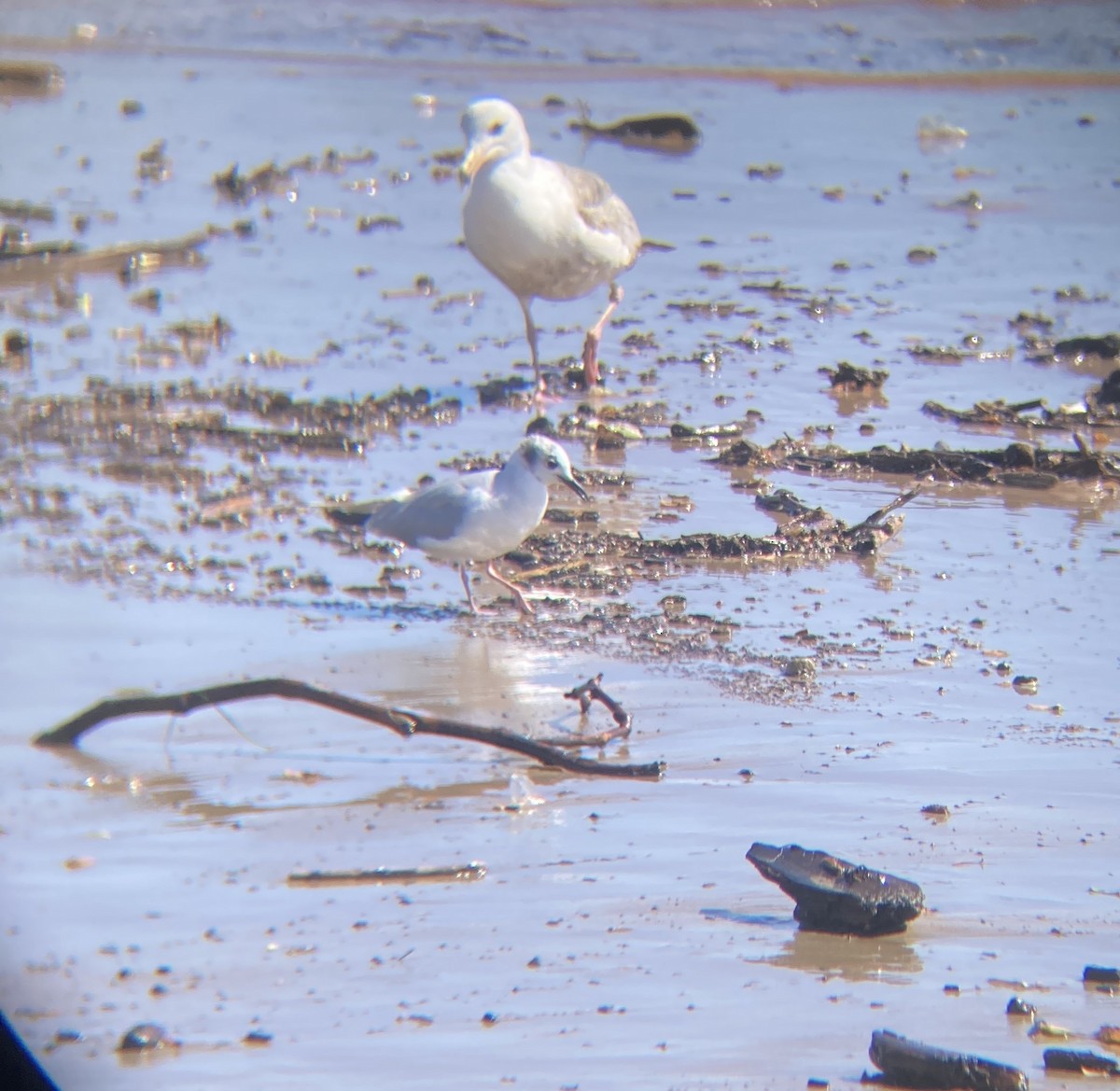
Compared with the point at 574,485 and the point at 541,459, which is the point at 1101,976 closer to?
the point at 541,459

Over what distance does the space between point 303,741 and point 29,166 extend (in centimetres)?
889

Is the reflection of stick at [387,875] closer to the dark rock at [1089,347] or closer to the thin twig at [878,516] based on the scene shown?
the thin twig at [878,516]

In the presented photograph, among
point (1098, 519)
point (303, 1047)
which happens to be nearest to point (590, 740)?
point (303, 1047)

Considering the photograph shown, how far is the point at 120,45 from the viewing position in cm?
1747

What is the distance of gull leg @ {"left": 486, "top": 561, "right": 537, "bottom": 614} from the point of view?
232 inches

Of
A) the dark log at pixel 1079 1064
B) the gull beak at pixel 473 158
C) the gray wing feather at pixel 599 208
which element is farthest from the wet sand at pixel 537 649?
the gull beak at pixel 473 158

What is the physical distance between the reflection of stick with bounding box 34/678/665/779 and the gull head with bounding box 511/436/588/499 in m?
1.68

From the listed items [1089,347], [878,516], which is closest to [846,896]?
[878,516]

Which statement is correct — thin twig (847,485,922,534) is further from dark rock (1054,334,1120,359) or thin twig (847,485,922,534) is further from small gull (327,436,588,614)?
dark rock (1054,334,1120,359)

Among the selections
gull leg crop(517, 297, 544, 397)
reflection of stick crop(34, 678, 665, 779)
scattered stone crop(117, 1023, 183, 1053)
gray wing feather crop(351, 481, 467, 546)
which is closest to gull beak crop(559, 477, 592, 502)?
gray wing feather crop(351, 481, 467, 546)

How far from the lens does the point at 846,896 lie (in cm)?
362

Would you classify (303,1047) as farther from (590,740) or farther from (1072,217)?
(1072,217)

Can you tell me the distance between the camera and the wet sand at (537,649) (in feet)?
11.2

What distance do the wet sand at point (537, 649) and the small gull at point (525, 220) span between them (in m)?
0.37
